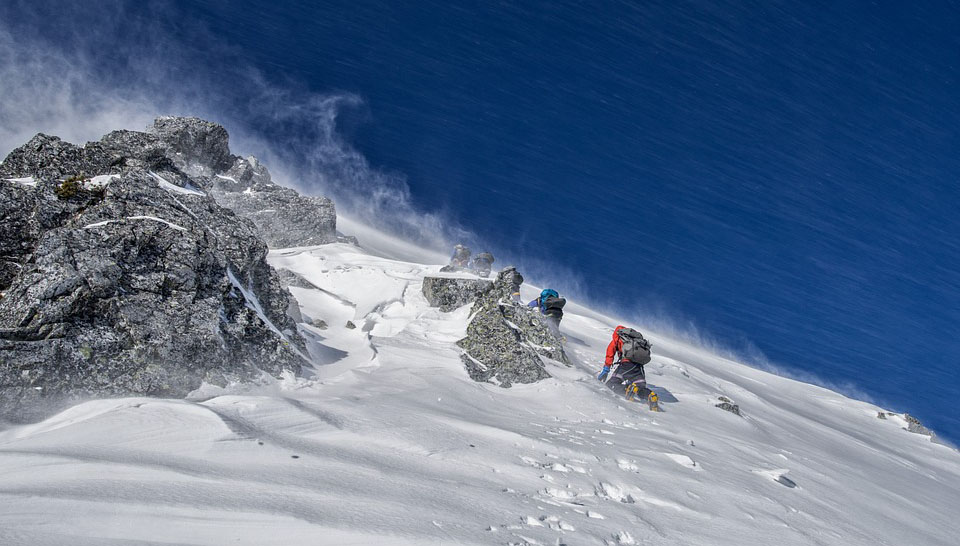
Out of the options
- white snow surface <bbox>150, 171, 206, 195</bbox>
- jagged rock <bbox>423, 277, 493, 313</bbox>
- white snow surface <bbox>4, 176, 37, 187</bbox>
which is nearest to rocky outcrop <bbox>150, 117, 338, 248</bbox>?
jagged rock <bbox>423, 277, 493, 313</bbox>

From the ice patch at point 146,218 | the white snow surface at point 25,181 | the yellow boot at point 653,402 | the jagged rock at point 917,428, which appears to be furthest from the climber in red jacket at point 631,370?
the jagged rock at point 917,428

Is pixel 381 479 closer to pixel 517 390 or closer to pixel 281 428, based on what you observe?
pixel 281 428

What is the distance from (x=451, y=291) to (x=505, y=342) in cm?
363

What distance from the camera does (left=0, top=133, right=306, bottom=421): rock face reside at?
6691 millimetres

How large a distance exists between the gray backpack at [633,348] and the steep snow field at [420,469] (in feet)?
3.93

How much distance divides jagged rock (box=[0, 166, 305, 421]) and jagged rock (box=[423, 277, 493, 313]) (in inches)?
244

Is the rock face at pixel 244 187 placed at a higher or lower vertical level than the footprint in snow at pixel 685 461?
higher

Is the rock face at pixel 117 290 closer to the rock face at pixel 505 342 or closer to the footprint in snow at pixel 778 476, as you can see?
the rock face at pixel 505 342

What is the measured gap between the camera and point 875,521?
9.38 meters

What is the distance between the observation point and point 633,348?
1404 cm

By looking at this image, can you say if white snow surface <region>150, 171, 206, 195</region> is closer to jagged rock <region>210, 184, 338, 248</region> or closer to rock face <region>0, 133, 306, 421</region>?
rock face <region>0, 133, 306, 421</region>

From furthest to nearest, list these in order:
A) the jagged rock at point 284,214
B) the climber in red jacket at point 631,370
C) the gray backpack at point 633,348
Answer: the jagged rock at point 284,214, the gray backpack at point 633,348, the climber in red jacket at point 631,370

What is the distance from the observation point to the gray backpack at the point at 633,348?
14.0 m

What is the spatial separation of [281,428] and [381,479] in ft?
5.30
